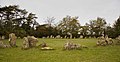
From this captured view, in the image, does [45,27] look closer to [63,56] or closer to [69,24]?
[69,24]

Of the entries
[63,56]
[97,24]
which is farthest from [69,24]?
[63,56]

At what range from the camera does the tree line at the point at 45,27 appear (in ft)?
163

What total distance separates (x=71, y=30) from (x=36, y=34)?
73.4ft

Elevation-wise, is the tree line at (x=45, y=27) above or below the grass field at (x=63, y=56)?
above

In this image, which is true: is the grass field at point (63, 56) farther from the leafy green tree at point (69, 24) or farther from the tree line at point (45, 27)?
the leafy green tree at point (69, 24)

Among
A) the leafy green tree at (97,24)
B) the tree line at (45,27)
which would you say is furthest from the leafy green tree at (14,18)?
the leafy green tree at (97,24)

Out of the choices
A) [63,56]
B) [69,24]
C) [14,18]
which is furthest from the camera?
[69,24]

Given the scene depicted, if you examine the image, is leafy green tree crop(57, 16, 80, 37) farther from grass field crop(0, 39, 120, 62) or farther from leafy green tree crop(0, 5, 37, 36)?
grass field crop(0, 39, 120, 62)

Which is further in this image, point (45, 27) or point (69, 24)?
point (69, 24)

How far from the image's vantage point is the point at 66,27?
73.1 m

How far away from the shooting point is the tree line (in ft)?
163

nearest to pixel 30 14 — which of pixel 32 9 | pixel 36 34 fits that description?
pixel 32 9

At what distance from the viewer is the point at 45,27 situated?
60.9m

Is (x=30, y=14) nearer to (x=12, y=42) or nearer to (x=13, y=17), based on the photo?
(x=13, y=17)
